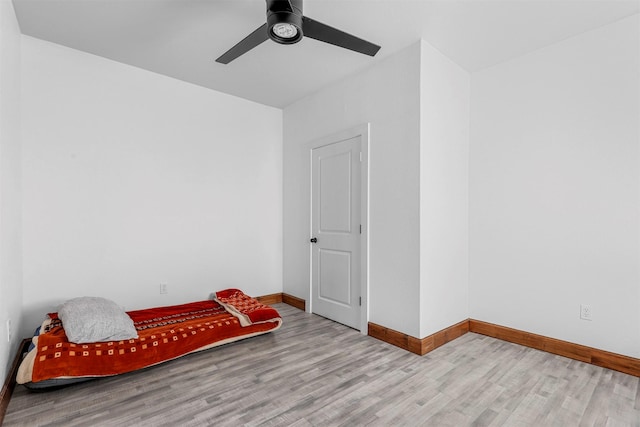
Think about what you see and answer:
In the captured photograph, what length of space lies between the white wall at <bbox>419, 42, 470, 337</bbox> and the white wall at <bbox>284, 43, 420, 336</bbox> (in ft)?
0.27

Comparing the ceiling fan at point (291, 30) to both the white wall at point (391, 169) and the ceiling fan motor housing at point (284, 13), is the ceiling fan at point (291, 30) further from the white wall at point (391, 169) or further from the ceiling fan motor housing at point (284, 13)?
the white wall at point (391, 169)

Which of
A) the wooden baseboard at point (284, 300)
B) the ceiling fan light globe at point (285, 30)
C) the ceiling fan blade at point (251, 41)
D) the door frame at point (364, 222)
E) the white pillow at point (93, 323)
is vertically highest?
the ceiling fan blade at point (251, 41)

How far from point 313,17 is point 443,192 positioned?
1916 millimetres

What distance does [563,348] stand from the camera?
276 cm

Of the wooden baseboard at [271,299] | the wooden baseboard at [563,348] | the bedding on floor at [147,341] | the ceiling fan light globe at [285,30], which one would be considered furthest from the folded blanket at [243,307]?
the ceiling fan light globe at [285,30]

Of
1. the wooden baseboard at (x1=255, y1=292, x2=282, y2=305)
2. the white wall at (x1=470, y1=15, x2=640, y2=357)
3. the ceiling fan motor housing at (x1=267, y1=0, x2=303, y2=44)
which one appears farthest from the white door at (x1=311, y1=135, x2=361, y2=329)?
the ceiling fan motor housing at (x1=267, y1=0, x2=303, y2=44)

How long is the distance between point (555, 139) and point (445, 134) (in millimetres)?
920

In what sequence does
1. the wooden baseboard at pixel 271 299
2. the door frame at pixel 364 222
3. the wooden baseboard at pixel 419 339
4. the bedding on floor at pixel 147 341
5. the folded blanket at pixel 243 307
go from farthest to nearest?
the wooden baseboard at pixel 271 299 → the door frame at pixel 364 222 → the folded blanket at pixel 243 307 → the wooden baseboard at pixel 419 339 → the bedding on floor at pixel 147 341

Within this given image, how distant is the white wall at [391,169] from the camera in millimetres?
2887

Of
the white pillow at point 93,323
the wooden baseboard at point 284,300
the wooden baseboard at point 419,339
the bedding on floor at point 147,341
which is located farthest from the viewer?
the wooden baseboard at point 284,300

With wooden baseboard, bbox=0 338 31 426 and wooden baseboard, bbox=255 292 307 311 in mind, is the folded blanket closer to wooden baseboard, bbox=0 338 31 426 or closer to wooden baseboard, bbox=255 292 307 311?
wooden baseboard, bbox=255 292 307 311

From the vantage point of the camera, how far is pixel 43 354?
83.8 inches

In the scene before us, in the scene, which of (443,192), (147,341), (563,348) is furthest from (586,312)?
(147,341)

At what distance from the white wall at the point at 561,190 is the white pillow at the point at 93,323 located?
3.30 metres
